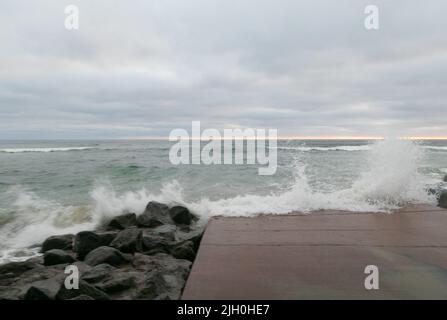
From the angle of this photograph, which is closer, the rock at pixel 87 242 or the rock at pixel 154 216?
the rock at pixel 87 242

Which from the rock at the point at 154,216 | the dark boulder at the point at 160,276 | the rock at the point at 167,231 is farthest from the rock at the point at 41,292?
the rock at the point at 154,216

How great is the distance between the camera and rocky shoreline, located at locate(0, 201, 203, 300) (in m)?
3.61

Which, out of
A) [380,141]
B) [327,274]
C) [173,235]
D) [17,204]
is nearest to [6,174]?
[17,204]

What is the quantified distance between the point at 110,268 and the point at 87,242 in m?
1.21

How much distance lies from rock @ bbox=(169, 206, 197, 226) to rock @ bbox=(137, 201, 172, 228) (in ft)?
0.34

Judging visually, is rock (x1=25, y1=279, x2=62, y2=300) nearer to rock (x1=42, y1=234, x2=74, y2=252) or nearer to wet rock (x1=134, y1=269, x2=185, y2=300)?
wet rock (x1=134, y1=269, x2=185, y2=300)

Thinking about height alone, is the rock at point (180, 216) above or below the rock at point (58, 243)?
above

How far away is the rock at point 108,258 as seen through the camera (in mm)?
4664

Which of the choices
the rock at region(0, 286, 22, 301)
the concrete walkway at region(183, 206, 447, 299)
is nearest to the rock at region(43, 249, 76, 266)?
the rock at region(0, 286, 22, 301)

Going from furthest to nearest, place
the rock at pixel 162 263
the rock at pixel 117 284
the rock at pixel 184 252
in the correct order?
the rock at pixel 184 252
the rock at pixel 162 263
the rock at pixel 117 284

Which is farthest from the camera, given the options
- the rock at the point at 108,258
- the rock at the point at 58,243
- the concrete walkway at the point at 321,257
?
the rock at the point at 58,243

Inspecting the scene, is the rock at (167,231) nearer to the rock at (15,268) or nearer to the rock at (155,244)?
the rock at (155,244)
